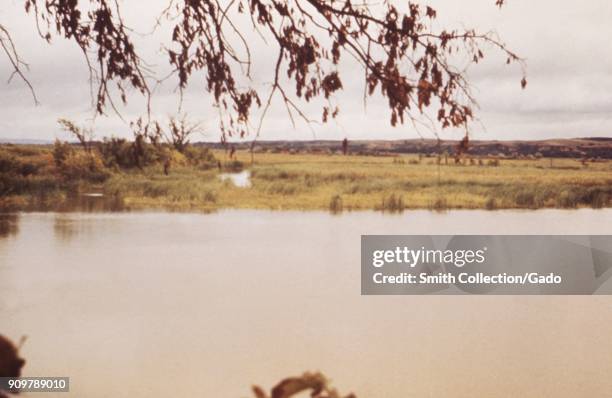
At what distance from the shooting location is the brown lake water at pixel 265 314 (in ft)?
17.0

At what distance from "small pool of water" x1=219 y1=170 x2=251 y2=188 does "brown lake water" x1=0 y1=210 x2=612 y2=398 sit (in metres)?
0.41

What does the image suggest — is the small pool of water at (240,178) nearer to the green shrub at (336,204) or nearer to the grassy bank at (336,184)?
the grassy bank at (336,184)

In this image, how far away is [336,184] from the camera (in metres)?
6.76

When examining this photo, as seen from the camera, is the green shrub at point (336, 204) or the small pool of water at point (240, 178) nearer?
the green shrub at point (336, 204)

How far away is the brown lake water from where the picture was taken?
5.17m

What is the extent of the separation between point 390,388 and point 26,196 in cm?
402

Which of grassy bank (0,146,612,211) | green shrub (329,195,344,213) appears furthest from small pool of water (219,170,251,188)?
green shrub (329,195,344,213)

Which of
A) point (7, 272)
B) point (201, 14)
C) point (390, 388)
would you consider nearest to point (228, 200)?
point (7, 272)

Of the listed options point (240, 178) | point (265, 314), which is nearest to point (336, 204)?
point (240, 178)

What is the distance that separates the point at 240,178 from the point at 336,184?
1.04 m

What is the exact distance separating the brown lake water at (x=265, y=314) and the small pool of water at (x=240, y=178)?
41 centimetres

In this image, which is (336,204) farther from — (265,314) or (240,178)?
(265,314)

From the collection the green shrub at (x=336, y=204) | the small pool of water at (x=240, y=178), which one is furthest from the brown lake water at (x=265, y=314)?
the small pool of water at (x=240, y=178)

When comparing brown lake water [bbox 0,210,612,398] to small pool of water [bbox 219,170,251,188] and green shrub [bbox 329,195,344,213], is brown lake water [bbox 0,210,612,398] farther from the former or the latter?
small pool of water [bbox 219,170,251,188]
